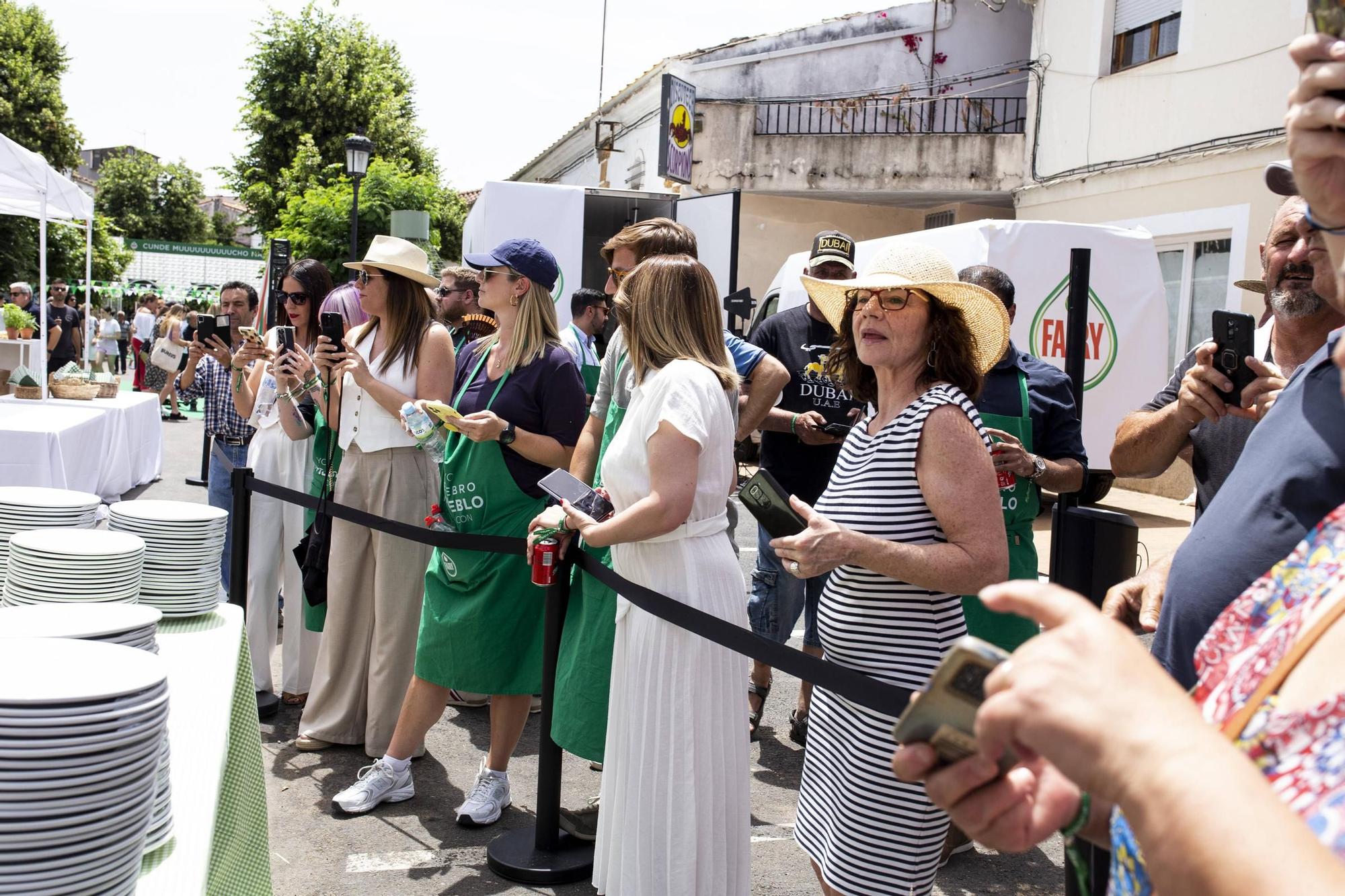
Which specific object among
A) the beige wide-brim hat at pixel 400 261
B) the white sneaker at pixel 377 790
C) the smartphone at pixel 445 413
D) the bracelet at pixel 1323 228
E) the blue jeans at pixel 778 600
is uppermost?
the beige wide-brim hat at pixel 400 261

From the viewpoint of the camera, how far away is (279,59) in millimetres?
35438

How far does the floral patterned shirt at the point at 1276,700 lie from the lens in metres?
0.86

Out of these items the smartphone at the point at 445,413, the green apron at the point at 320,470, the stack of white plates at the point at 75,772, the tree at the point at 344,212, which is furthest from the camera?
the tree at the point at 344,212

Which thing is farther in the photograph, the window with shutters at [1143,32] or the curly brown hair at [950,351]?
the window with shutters at [1143,32]

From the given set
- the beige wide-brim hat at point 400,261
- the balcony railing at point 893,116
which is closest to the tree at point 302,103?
the balcony railing at point 893,116

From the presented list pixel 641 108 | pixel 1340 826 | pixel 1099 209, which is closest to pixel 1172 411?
pixel 1340 826

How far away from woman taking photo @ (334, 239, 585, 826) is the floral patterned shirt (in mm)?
3003

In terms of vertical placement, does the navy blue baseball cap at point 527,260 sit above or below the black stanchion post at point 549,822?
above

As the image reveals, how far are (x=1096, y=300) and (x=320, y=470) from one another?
7.56 meters

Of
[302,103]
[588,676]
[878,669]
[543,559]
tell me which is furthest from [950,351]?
[302,103]

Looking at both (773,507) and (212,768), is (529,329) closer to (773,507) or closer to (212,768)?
(773,507)

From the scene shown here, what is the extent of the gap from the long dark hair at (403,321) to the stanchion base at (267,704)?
5.75 ft

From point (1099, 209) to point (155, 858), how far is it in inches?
636

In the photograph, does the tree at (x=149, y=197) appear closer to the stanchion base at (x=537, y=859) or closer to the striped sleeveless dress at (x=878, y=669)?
the stanchion base at (x=537, y=859)
